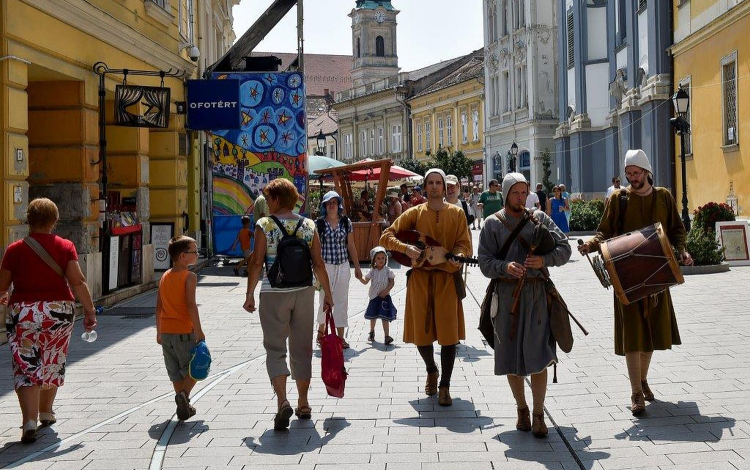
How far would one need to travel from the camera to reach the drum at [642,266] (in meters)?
6.68

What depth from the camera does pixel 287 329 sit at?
6.94 metres

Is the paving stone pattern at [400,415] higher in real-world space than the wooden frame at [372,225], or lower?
lower

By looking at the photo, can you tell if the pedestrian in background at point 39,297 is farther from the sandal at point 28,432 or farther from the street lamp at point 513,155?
the street lamp at point 513,155

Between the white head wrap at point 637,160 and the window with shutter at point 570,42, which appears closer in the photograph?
the white head wrap at point 637,160

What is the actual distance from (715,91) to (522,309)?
18380 mm

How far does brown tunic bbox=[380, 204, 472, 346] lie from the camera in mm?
7348

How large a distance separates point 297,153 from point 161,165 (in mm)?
2824

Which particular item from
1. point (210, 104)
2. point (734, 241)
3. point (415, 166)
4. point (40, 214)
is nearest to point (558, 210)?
point (734, 241)

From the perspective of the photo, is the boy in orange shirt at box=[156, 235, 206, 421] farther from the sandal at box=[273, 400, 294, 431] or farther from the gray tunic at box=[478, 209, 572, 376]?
Answer: the gray tunic at box=[478, 209, 572, 376]

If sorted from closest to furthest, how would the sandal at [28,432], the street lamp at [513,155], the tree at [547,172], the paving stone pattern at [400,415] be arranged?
the paving stone pattern at [400,415]
the sandal at [28,432]
the tree at [547,172]
the street lamp at [513,155]

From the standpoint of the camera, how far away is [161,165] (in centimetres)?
1912

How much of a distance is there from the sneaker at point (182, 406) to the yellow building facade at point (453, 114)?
182 feet

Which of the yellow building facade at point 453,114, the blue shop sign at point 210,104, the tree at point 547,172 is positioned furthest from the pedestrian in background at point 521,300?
the yellow building facade at point 453,114

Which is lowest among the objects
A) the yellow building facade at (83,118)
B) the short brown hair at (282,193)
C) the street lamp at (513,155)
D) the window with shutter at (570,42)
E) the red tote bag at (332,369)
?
the red tote bag at (332,369)
